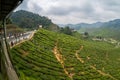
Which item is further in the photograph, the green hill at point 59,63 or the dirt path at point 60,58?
the dirt path at point 60,58

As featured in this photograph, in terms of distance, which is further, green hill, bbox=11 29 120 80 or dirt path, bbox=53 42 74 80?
dirt path, bbox=53 42 74 80

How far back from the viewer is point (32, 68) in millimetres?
64312

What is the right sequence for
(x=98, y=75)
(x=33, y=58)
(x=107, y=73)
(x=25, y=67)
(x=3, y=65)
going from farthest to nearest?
(x=107, y=73) → (x=98, y=75) → (x=33, y=58) → (x=25, y=67) → (x=3, y=65)

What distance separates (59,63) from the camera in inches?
3228

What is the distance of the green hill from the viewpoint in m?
63.1

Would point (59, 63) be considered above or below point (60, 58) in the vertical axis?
below

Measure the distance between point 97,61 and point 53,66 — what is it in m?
30.2

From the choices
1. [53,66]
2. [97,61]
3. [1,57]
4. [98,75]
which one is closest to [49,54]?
[53,66]

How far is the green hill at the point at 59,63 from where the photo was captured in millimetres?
63125

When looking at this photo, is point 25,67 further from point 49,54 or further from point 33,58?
point 49,54

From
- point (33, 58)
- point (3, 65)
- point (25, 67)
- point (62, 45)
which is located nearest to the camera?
point (3, 65)

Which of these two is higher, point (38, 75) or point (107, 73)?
point (38, 75)

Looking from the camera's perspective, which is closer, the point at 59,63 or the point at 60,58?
the point at 59,63

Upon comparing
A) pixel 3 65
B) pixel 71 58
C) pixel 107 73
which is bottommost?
pixel 107 73
